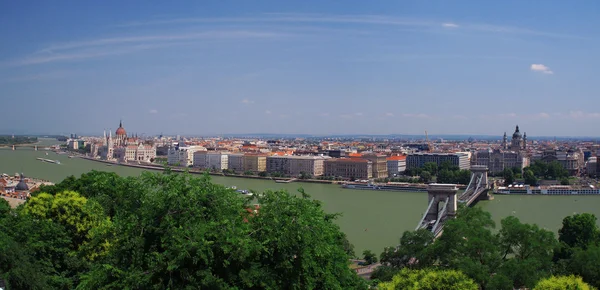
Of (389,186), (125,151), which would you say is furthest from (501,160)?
(125,151)

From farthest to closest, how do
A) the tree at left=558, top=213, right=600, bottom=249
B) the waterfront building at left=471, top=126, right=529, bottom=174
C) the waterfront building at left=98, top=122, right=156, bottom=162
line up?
1. the waterfront building at left=98, top=122, right=156, bottom=162
2. the waterfront building at left=471, top=126, right=529, bottom=174
3. the tree at left=558, top=213, right=600, bottom=249

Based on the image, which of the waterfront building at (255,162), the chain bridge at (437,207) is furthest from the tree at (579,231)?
the waterfront building at (255,162)

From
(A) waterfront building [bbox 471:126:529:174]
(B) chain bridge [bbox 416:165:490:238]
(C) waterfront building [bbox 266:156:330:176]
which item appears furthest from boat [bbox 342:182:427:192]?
(B) chain bridge [bbox 416:165:490:238]

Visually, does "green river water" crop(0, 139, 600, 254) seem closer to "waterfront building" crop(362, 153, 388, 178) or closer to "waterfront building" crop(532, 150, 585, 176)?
"waterfront building" crop(362, 153, 388, 178)

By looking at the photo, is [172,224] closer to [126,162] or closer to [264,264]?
[264,264]

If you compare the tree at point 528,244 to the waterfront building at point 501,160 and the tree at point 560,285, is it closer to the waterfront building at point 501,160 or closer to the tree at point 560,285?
the tree at point 560,285

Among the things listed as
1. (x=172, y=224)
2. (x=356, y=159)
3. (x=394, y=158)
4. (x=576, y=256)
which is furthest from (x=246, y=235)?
(x=394, y=158)
